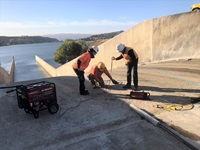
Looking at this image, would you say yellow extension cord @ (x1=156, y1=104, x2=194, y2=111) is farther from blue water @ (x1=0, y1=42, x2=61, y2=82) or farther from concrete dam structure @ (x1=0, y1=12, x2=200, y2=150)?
blue water @ (x1=0, y1=42, x2=61, y2=82)

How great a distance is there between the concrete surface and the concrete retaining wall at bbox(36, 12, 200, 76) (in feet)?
18.7

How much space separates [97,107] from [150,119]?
64.4 inches

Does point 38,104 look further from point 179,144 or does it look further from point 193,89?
point 193,89

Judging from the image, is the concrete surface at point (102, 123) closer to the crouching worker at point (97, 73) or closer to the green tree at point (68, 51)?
the crouching worker at point (97, 73)

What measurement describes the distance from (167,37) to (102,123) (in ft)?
32.1

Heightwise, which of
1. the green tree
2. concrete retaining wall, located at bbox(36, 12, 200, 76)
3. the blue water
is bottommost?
the blue water

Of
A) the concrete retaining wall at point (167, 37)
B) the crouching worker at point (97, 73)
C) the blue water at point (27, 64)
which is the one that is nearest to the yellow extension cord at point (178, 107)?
the crouching worker at point (97, 73)

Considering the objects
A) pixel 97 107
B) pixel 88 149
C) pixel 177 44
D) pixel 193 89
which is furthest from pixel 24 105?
pixel 177 44

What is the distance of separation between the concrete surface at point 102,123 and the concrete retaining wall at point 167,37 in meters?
5.68

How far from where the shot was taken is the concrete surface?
4.11 metres

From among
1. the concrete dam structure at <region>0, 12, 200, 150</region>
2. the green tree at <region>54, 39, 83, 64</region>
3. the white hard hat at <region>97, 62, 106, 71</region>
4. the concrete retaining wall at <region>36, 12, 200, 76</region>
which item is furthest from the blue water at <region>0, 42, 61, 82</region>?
the concrete dam structure at <region>0, 12, 200, 150</region>

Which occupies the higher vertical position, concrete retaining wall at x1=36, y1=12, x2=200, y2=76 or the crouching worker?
concrete retaining wall at x1=36, y1=12, x2=200, y2=76

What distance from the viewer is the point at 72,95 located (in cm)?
720

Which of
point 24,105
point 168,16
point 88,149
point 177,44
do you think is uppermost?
point 168,16
